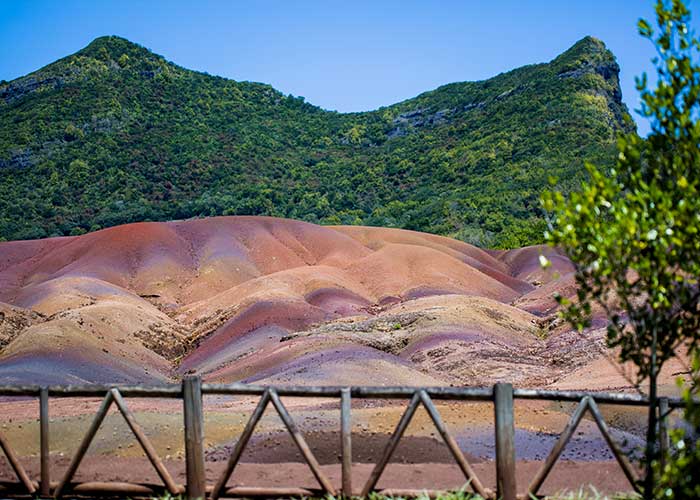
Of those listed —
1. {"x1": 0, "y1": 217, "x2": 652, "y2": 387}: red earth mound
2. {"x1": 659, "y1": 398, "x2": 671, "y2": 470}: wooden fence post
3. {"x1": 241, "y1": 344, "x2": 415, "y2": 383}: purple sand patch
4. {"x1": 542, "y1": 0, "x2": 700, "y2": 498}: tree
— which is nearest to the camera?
{"x1": 542, "y1": 0, "x2": 700, "y2": 498}: tree

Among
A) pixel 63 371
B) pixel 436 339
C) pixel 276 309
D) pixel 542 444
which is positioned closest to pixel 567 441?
pixel 542 444

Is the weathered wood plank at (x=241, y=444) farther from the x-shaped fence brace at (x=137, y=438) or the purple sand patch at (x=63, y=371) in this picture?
the purple sand patch at (x=63, y=371)

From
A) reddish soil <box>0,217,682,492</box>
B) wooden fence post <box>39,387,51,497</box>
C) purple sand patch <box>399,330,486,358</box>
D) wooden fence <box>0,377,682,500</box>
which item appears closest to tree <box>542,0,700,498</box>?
reddish soil <box>0,217,682,492</box>

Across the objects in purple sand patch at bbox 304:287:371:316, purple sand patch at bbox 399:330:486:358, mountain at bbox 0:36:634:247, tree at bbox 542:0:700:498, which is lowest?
tree at bbox 542:0:700:498

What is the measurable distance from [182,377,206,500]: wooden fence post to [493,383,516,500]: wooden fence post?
10.7ft

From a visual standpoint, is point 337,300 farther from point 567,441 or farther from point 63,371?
point 567,441

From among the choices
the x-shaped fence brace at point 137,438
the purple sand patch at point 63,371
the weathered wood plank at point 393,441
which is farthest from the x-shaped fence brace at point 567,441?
the purple sand patch at point 63,371

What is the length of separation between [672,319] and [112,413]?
44.1 ft

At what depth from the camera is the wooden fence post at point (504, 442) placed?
28.8 feet

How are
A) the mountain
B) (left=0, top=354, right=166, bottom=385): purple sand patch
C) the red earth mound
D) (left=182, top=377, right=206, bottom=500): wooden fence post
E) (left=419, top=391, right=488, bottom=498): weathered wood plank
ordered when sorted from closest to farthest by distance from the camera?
1. (left=419, top=391, right=488, bottom=498): weathered wood plank
2. (left=182, top=377, right=206, bottom=500): wooden fence post
3. (left=0, top=354, right=166, bottom=385): purple sand patch
4. the red earth mound
5. the mountain

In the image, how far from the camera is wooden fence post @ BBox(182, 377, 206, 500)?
30.1 feet

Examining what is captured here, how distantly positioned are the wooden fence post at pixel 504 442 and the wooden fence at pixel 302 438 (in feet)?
0.03

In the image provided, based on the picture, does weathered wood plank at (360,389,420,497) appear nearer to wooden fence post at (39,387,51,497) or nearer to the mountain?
wooden fence post at (39,387,51,497)

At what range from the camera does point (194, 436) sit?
30.2 feet
